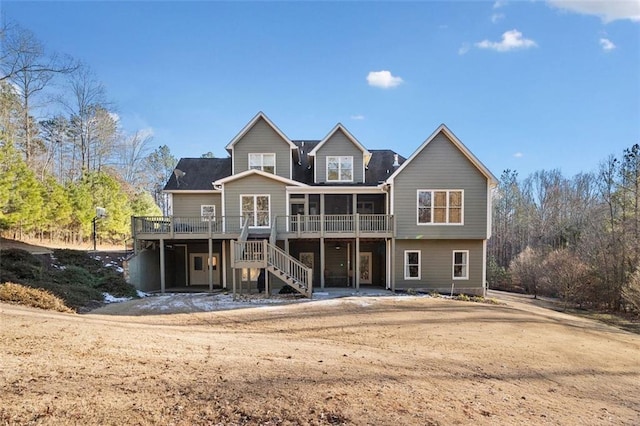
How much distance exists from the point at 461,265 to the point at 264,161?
12.9 metres

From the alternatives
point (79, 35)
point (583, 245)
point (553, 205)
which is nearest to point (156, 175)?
point (79, 35)

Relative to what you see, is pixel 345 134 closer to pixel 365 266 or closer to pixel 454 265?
pixel 365 266

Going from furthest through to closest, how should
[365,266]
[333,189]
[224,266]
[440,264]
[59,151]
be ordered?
1. [59,151]
2. [365,266]
3. [224,266]
4. [333,189]
5. [440,264]

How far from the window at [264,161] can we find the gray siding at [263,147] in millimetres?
186

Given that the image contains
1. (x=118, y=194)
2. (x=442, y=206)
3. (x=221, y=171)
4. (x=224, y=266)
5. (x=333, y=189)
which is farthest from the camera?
(x=118, y=194)

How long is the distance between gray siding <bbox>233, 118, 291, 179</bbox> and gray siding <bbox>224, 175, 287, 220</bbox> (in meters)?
1.57

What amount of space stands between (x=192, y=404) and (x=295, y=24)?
2098 centimetres

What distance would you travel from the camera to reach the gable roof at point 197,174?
1939 cm

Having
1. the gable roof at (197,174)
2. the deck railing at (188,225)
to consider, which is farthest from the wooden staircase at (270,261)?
the gable roof at (197,174)

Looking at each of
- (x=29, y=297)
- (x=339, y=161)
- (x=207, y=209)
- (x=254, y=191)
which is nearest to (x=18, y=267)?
(x=29, y=297)

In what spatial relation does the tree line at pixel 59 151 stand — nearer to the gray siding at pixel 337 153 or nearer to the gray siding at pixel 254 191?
the gray siding at pixel 254 191

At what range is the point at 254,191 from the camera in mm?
17781

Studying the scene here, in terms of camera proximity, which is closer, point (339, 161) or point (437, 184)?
point (437, 184)

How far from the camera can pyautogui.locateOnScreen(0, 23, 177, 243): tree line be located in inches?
736
